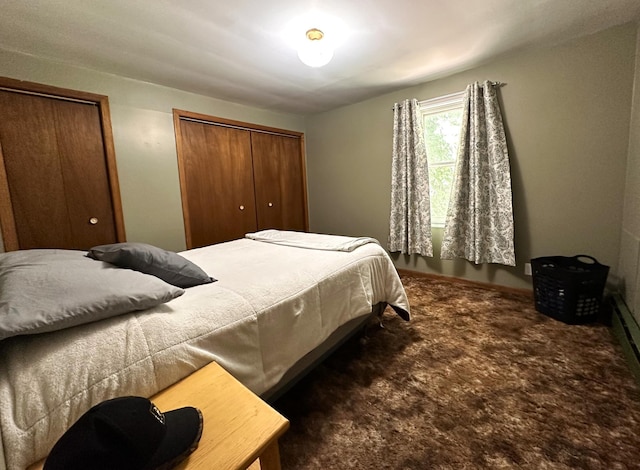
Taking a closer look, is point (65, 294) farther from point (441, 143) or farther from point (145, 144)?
point (441, 143)

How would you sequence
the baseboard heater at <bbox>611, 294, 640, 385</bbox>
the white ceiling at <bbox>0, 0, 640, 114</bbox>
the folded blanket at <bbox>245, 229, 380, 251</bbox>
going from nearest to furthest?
the baseboard heater at <bbox>611, 294, 640, 385</bbox>
the white ceiling at <bbox>0, 0, 640, 114</bbox>
the folded blanket at <bbox>245, 229, 380, 251</bbox>

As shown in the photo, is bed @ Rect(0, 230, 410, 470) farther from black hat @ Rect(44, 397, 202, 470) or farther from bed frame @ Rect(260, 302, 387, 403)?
black hat @ Rect(44, 397, 202, 470)

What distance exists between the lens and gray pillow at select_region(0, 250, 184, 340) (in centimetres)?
73

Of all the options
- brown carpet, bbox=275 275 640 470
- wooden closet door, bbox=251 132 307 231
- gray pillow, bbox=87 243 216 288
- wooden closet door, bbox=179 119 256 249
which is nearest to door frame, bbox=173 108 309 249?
wooden closet door, bbox=179 119 256 249

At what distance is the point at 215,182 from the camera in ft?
11.1

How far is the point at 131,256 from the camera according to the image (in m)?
1.24

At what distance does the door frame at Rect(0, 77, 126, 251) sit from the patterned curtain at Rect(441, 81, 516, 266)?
3.44m

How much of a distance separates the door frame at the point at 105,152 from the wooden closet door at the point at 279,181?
1.64 m

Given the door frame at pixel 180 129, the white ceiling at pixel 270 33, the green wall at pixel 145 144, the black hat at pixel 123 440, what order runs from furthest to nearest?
the door frame at pixel 180 129
the green wall at pixel 145 144
the white ceiling at pixel 270 33
the black hat at pixel 123 440

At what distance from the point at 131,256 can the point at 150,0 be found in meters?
1.57

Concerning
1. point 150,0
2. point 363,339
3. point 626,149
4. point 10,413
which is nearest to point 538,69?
point 626,149

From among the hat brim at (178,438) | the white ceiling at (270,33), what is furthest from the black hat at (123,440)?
the white ceiling at (270,33)

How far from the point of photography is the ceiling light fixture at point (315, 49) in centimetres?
201

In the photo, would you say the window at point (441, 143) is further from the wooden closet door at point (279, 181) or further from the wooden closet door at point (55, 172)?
the wooden closet door at point (55, 172)
